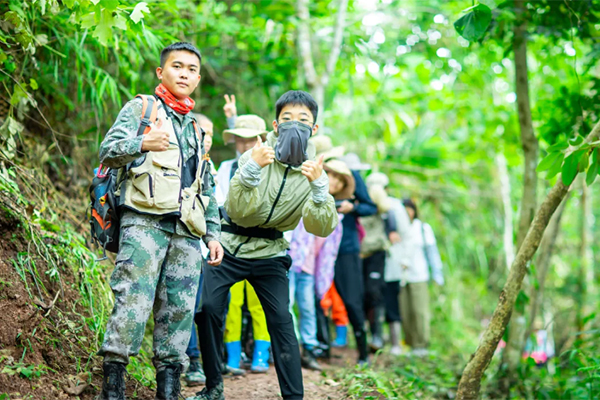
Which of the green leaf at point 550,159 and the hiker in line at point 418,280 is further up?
the green leaf at point 550,159

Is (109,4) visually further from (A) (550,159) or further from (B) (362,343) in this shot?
(B) (362,343)

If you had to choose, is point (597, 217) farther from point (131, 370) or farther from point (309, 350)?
point (131, 370)

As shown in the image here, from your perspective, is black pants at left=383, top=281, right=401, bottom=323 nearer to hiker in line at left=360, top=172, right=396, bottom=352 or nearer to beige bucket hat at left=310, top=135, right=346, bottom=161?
hiker in line at left=360, top=172, right=396, bottom=352

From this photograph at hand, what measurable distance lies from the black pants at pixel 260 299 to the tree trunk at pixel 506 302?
1389mm

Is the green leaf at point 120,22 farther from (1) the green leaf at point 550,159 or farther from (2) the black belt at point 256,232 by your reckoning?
(1) the green leaf at point 550,159

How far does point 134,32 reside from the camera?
3.90 meters

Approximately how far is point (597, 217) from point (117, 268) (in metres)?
16.2

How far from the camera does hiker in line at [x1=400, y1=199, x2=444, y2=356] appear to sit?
7.74m

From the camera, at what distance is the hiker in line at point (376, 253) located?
22.4 ft

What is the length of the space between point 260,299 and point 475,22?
239 cm

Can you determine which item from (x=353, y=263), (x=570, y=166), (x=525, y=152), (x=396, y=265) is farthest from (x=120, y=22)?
(x=396, y=265)

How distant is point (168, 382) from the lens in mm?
3213

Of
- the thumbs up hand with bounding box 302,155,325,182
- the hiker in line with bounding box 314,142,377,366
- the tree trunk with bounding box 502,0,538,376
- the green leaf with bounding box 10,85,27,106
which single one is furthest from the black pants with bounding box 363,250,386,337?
the green leaf with bounding box 10,85,27,106

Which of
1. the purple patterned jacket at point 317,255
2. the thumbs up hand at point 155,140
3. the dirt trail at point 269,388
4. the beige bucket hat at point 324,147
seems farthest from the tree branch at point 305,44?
the thumbs up hand at point 155,140
